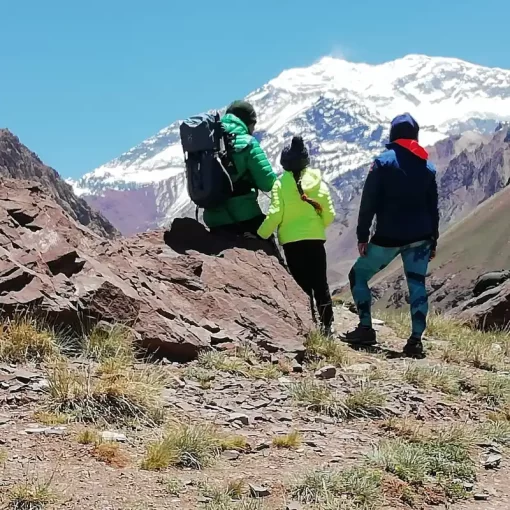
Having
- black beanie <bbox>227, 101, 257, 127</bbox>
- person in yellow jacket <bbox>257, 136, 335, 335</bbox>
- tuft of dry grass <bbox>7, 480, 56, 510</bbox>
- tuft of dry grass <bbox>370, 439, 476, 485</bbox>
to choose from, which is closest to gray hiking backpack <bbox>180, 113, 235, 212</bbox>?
black beanie <bbox>227, 101, 257, 127</bbox>

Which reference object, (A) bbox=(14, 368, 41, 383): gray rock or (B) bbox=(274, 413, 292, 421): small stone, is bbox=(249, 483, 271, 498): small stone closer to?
(B) bbox=(274, 413, 292, 421): small stone

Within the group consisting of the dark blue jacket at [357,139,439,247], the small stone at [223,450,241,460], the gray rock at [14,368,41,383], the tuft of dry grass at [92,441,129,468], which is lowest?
the small stone at [223,450,241,460]

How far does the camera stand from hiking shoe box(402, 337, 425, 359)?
10047mm

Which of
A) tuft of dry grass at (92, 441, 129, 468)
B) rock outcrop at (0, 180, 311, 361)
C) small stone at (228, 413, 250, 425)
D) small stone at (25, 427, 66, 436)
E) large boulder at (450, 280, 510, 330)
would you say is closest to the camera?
tuft of dry grass at (92, 441, 129, 468)

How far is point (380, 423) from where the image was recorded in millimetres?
6844

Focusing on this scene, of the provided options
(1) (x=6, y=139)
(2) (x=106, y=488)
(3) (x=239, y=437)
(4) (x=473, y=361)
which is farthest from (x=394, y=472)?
(1) (x=6, y=139)

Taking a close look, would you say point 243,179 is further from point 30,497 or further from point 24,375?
point 30,497

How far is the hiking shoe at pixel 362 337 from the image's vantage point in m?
10.4

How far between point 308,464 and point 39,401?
231cm

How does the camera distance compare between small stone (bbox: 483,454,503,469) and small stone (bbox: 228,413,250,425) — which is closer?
small stone (bbox: 483,454,503,469)

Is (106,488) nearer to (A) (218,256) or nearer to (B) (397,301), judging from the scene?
(A) (218,256)

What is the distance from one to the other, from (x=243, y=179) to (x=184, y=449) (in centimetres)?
588

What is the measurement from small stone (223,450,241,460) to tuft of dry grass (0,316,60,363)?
2.27 m

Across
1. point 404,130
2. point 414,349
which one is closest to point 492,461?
point 414,349
